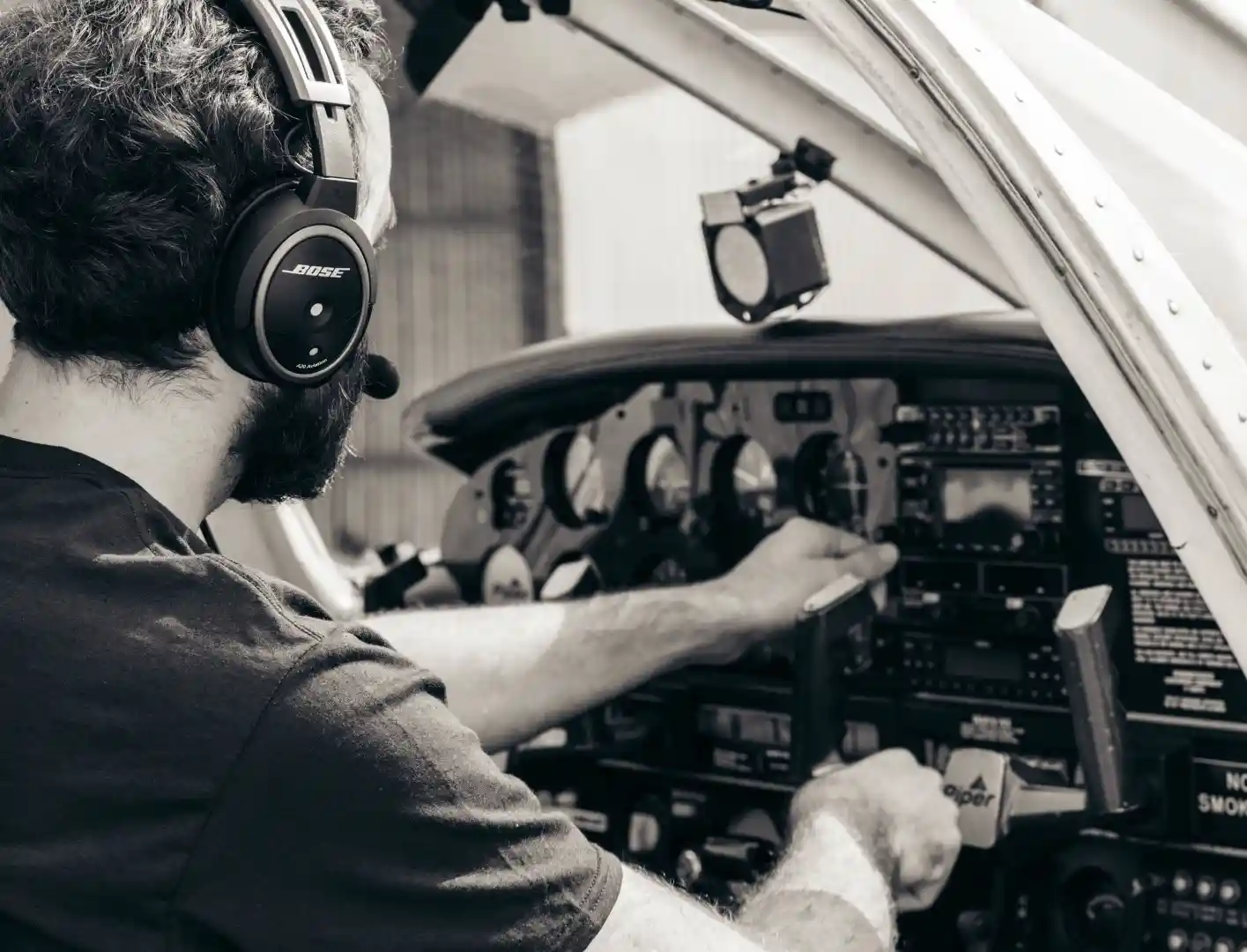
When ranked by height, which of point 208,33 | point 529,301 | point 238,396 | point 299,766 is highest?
point 529,301

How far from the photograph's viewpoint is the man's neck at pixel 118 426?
3.37ft

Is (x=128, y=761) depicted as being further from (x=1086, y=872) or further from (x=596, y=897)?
(x=1086, y=872)

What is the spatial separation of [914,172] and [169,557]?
1.13 meters

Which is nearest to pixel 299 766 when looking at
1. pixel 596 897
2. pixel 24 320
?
pixel 596 897

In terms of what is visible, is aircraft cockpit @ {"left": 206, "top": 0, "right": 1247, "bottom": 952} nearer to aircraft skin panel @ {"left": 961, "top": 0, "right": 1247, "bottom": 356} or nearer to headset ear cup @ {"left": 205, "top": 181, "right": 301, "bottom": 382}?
aircraft skin panel @ {"left": 961, "top": 0, "right": 1247, "bottom": 356}

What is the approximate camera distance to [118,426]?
1028 mm

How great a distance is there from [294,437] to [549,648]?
0.67 metres

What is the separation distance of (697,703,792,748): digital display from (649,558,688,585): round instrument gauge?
0.57 ft

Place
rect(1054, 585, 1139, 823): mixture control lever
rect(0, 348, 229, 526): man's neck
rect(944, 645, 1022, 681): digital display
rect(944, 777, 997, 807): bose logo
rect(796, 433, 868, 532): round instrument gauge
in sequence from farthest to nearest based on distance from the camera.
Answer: rect(796, 433, 868, 532): round instrument gauge < rect(944, 645, 1022, 681): digital display < rect(944, 777, 997, 807): bose logo < rect(1054, 585, 1139, 823): mixture control lever < rect(0, 348, 229, 526): man's neck

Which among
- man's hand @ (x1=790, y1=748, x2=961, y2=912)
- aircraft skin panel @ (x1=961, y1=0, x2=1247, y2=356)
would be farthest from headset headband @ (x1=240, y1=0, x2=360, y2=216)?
man's hand @ (x1=790, y1=748, x2=961, y2=912)

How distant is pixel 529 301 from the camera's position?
266 inches

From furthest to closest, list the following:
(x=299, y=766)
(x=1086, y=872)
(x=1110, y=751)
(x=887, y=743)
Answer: (x=887, y=743), (x=1086, y=872), (x=1110, y=751), (x=299, y=766)

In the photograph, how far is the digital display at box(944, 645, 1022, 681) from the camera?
5.71 feet

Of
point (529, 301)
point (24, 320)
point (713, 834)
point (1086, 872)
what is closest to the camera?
point (24, 320)
